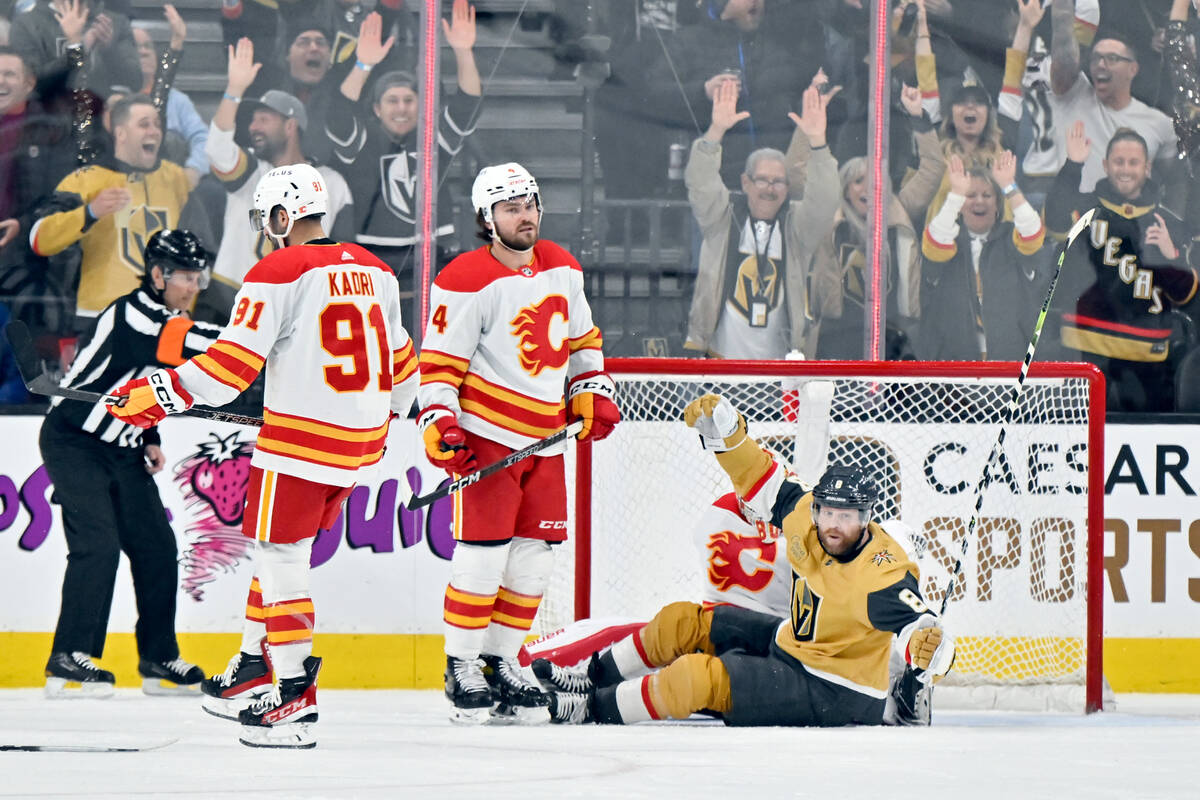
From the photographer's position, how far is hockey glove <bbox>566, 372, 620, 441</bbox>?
3.72m

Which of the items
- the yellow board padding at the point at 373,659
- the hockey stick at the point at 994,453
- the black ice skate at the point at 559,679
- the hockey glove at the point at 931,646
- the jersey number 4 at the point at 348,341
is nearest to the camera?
the jersey number 4 at the point at 348,341

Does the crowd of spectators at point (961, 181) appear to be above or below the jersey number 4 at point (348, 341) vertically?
above

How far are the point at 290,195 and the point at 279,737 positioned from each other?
40.2 inches

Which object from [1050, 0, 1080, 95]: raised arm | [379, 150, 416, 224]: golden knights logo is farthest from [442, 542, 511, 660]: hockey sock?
[1050, 0, 1080, 95]: raised arm

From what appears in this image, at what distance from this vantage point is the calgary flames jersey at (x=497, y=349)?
366 cm

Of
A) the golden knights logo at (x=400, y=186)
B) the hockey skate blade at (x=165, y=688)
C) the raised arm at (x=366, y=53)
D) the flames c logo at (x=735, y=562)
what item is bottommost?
the hockey skate blade at (x=165, y=688)

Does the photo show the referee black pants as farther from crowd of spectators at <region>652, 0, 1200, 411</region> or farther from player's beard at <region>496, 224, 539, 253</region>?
crowd of spectators at <region>652, 0, 1200, 411</region>

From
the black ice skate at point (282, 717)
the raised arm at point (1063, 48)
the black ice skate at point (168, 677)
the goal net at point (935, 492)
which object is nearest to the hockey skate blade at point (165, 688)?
the black ice skate at point (168, 677)

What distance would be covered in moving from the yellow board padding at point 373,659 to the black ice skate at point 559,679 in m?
0.84

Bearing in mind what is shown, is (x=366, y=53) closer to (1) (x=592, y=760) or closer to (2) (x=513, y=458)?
(2) (x=513, y=458)

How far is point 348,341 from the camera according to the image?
3211 millimetres

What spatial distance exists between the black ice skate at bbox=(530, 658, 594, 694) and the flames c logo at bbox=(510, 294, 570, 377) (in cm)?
68

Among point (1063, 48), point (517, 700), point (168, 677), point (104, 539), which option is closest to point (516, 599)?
point (517, 700)

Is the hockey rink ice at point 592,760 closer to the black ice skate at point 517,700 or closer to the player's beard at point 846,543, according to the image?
the black ice skate at point 517,700
